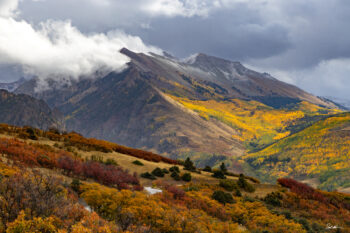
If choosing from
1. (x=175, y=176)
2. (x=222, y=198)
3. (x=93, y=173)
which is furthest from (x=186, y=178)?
(x=93, y=173)

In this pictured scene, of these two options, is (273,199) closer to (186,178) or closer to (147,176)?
(186,178)

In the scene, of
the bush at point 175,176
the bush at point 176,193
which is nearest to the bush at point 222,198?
the bush at point 176,193

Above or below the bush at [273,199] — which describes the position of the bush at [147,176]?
below

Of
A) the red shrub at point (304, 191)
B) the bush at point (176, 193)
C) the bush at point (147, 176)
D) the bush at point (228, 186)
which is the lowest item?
the bush at point (147, 176)

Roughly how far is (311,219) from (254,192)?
339 inches

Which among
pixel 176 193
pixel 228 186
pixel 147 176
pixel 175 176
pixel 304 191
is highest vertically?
pixel 304 191

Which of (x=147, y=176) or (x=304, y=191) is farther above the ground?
(x=304, y=191)

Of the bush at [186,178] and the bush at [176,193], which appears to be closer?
the bush at [176,193]

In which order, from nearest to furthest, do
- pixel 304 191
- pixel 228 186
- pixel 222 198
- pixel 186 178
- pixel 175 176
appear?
pixel 222 198
pixel 228 186
pixel 175 176
pixel 186 178
pixel 304 191

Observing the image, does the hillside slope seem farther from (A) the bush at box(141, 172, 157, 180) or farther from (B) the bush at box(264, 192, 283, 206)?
(A) the bush at box(141, 172, 157, 180)

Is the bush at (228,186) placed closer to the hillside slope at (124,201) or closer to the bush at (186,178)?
the hillside slope at (124,201)

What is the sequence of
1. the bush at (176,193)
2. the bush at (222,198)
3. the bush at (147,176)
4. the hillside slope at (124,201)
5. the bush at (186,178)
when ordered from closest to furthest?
the hillside slope at (124,201) → the bush at (176,193) → the bush at (222,198) → the bush at (147,176) → the bush at (186,178)

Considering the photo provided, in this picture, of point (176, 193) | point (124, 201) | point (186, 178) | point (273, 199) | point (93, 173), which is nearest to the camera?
point (124, 201)

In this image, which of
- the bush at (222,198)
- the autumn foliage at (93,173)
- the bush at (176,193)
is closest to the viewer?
the bush at (176,193)
